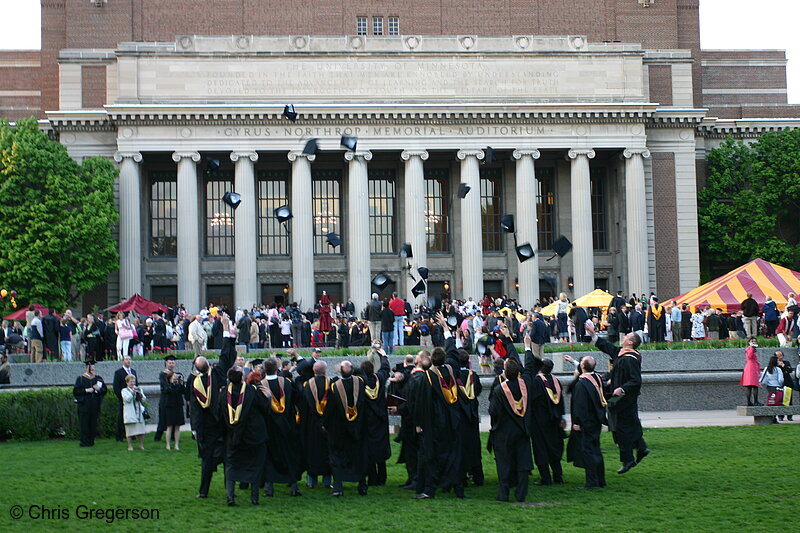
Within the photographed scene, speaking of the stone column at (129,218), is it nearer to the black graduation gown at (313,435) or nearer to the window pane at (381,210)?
the window pane at (381,210)

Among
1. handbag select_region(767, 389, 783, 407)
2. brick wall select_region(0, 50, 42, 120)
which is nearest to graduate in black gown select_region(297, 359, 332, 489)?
handbag select_region(767, 389, 783, 407)

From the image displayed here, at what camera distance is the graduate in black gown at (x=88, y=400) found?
24188mm

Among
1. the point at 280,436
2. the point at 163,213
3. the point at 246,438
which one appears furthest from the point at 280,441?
the point at 163,213

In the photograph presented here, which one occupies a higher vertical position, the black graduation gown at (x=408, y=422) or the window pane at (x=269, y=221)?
the window pane at (x=269, y=221)

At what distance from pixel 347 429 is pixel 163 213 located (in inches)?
1678

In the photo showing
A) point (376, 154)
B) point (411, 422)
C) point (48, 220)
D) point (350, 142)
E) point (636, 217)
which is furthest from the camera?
point (376, 154)

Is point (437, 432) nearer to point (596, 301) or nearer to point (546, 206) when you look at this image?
point (596, 301)

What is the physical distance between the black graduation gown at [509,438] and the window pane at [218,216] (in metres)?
43.0

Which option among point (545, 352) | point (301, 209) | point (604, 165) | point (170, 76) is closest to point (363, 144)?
point (301, 209)

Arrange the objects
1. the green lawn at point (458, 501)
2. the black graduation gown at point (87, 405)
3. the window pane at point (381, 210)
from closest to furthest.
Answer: the green lawn at point (458, 501)
the black graduation gown at point (87, 405)
the window pane at point (381, 210)

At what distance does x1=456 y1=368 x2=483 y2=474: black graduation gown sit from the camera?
57.0 feet

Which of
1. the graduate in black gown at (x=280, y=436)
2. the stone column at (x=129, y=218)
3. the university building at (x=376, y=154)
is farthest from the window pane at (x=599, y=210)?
the graduate in black gown at (x=280, y=436)

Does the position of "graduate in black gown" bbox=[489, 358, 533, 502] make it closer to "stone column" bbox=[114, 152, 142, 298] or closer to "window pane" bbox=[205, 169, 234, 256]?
"stone column" bbox=[114, 152, 142, 298]

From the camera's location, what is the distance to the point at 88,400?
80.1 feet
